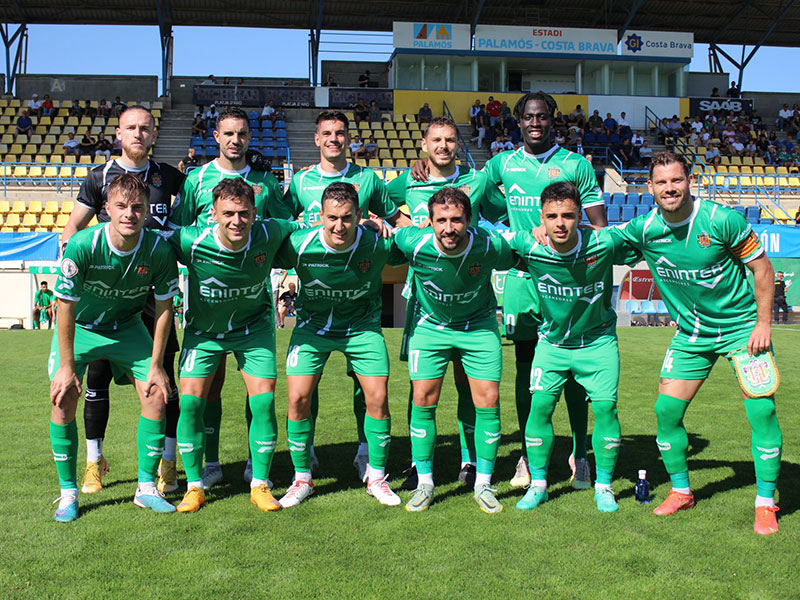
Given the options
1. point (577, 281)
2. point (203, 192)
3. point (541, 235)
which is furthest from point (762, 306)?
point (203, 192)

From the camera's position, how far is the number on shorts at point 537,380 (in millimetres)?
4902

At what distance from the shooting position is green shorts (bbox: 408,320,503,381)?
497cm

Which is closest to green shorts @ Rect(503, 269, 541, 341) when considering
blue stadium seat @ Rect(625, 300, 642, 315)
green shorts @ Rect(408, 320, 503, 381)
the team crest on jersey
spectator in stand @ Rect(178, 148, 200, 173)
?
green shorts @ Rect(408, 320, 503, 381)

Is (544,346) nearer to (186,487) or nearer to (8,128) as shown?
(186,487)

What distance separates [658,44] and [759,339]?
106ft

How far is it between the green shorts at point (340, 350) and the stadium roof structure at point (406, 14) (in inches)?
1120

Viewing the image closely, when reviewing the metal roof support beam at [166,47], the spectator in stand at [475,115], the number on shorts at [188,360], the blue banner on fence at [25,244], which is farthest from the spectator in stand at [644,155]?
the number on shorts at [188,360]

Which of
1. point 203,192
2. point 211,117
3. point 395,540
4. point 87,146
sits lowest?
point 395,540

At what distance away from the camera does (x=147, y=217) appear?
17.1 ft

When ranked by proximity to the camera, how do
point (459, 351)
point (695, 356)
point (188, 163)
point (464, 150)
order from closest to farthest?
point (695, 356) < point (459, 351) < point (188, 163) < point (464, 150)

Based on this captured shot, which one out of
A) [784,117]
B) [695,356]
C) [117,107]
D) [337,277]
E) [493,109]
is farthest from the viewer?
[784,117]

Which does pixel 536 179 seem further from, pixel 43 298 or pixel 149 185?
pixel 43 298

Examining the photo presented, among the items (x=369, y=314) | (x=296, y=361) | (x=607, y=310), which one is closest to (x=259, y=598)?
(x=296, y=361)

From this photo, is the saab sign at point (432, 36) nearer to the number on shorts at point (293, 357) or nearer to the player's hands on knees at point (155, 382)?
the number on shorts at point (293, 357)
